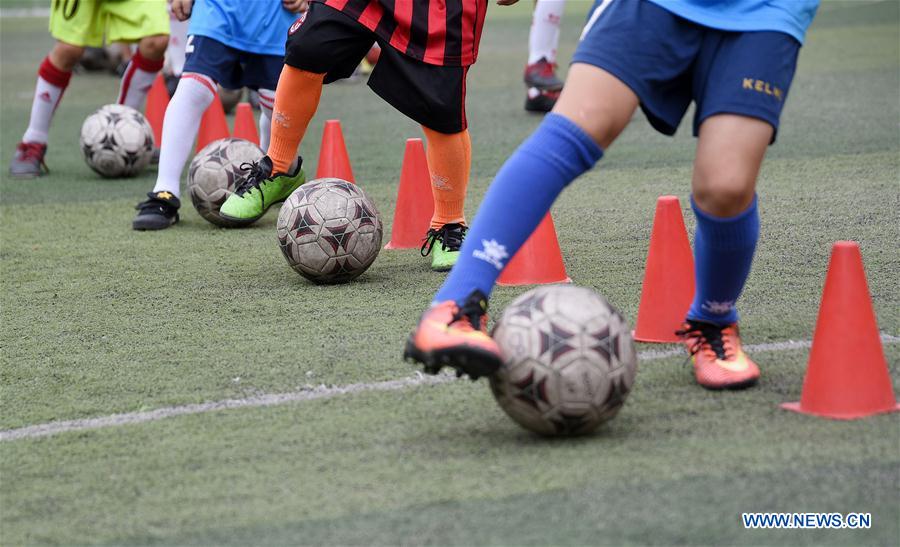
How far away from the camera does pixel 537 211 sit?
11.1ft

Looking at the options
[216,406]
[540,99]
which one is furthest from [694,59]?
[540,99]

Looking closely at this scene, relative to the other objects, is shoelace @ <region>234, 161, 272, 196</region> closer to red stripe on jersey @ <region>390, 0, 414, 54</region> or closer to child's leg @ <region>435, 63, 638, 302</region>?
red stripe on jersey @ <region>390, 0, 414, 54</region>

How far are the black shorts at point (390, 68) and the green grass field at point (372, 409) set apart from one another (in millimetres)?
703

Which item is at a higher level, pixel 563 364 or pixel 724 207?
pixel 724 207

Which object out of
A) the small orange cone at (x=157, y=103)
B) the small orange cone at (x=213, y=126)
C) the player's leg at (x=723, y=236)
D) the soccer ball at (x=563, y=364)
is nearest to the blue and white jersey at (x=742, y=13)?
the player's leg at (x=723, y=236)

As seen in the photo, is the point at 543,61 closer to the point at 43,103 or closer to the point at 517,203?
the point at 43,103

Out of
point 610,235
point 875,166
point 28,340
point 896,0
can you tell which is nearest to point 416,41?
point 610,235

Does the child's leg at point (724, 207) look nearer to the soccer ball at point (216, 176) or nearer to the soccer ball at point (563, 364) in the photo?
the soccer ball at point (563, 364)

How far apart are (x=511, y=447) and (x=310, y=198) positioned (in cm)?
232

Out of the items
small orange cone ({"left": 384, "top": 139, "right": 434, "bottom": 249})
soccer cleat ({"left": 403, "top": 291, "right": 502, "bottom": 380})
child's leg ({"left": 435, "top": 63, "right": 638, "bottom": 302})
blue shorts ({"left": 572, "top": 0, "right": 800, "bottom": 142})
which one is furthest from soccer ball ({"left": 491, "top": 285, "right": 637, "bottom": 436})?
small orange cone ({"left": 384, "top": 139, "right": 434, "bottom": 249})

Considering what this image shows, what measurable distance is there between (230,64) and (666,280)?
3400 mm

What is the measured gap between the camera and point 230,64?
22.7 feet

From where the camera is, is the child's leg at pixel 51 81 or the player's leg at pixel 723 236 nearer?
the player's leg at pixel 723 236

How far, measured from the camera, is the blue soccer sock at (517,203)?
335 centimetres
